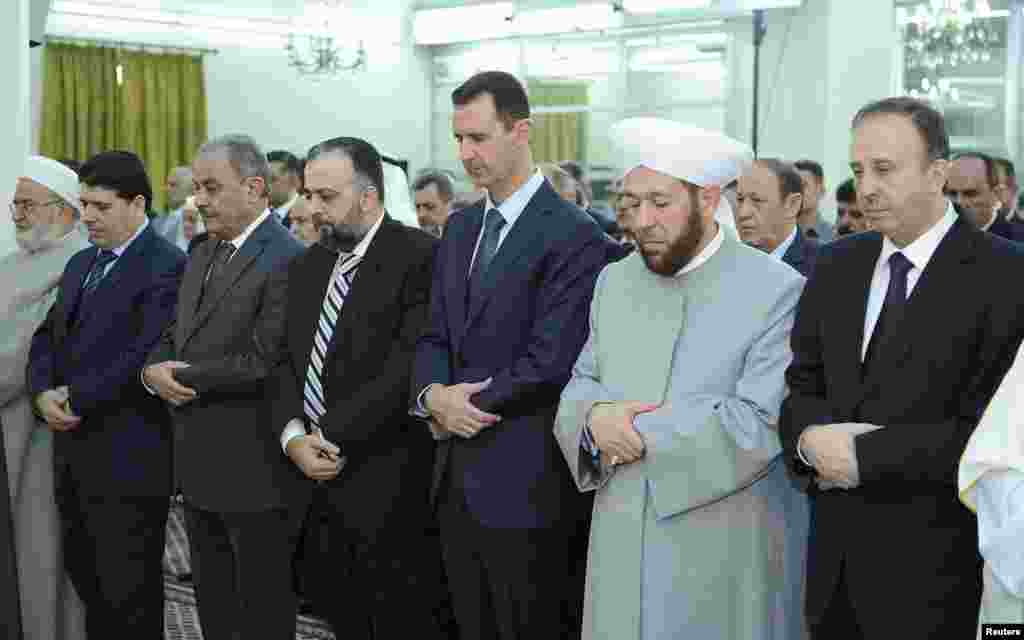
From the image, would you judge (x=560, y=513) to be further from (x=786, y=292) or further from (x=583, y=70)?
(x=583, y=70)

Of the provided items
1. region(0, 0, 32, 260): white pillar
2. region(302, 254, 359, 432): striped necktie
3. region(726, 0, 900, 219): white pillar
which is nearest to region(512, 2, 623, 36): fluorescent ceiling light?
region(726, 0, 900, 219): white pillar

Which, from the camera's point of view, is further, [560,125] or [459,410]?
[560,125]

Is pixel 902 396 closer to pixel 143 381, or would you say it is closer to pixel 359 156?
pixel 359 156

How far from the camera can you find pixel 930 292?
2469 millimetres

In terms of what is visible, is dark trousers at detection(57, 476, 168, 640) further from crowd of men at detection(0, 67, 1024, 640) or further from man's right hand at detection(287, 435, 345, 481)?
man's right hand at detection(287, 435, 345, 481)

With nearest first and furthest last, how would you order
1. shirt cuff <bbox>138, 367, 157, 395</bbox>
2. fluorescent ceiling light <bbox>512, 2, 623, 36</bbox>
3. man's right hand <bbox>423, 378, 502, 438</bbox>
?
man's right hand <bbox>423, 378, 502, 438</bbox>
shirt cuff <bbox>138, 367, 157, 395</bbox>
fluorescent ceiling light <bbox>512, 2, 623, 36</bbox>

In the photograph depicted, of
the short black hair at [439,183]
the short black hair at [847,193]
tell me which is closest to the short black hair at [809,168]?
the short black hair at [847,193]

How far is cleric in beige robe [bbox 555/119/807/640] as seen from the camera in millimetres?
2777

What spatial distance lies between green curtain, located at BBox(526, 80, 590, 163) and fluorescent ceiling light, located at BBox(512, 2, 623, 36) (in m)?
0.71

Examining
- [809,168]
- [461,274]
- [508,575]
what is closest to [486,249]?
[461,274]

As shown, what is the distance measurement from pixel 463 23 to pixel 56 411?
12.9 m

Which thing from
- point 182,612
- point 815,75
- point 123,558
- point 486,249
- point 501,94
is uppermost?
point 815,75

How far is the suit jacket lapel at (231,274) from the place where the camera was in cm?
374

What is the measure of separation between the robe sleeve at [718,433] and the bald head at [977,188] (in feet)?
9.58
